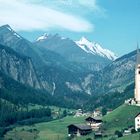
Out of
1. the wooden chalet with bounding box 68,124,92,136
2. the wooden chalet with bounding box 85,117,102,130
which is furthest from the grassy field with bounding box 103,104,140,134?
the wooden chalet with bounding box 68,124,92,136

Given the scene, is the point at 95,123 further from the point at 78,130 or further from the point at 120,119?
the point at 78,130

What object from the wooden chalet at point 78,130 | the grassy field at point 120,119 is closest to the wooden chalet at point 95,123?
the grassy field at point 120,119

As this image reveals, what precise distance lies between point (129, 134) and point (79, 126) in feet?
97.5

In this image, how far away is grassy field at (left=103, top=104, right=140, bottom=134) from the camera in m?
180

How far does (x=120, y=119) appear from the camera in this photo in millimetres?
189375

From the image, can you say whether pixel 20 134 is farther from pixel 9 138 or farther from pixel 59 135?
pixel 59 135

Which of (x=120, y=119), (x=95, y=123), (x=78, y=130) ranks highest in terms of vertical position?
(x=120, y=119)

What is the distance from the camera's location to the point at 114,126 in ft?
597

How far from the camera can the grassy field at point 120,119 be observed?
18012cm

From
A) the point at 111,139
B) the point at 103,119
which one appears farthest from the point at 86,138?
the point at 103,119

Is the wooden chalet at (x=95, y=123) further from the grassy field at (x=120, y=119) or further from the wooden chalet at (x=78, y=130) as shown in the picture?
the wooden chalet at (x=78, y=130)

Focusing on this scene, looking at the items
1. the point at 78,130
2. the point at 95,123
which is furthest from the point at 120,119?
the point at 78,130

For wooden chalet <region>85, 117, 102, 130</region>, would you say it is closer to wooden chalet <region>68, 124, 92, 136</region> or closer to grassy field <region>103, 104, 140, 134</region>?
grassy field <region>103, 104, 140, 134</region>

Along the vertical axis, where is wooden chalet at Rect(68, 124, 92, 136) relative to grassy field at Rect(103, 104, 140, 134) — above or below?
below
